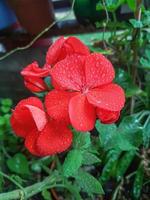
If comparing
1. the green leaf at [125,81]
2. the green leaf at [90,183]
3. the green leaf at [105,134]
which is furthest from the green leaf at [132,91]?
the green leaf at [90,183]

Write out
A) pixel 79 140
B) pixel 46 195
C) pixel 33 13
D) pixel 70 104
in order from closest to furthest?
1. pixel 70 104
2. pixel 79 140
3. pixel 46 195
4. pixel 33 13

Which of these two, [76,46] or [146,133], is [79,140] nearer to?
[76,46]

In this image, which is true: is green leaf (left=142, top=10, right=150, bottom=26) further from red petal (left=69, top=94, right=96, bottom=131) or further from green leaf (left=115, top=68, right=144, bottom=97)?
red petal (left=69, top=94, right=96, bottom=131)

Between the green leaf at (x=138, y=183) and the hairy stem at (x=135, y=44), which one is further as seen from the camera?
the green leaf at (x=138, y=183)

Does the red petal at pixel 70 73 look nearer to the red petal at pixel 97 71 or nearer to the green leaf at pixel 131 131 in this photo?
the red petal at pixel 97 71

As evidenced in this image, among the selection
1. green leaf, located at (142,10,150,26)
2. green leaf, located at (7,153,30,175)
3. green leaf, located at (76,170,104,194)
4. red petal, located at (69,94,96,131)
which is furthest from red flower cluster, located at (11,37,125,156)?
green leaf, located at (7,153,30,175)

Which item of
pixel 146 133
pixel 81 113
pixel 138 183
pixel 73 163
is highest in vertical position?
pixel 81 113

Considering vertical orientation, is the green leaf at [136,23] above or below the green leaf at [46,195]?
above

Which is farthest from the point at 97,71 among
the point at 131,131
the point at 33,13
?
the point at 33,13
